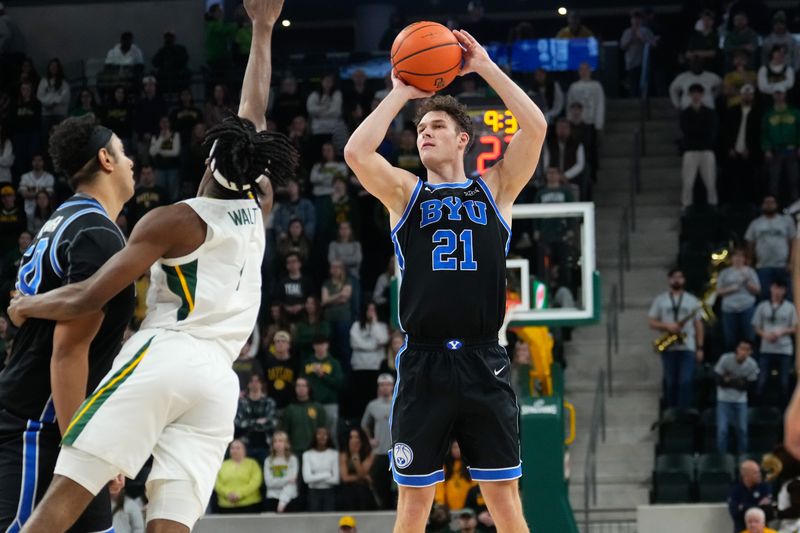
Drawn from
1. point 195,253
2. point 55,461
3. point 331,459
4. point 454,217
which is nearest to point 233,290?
point 195,253

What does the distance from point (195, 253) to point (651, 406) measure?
41.6ft

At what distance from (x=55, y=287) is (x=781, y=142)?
48.3 ft

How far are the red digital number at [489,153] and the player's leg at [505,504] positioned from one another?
253 inches

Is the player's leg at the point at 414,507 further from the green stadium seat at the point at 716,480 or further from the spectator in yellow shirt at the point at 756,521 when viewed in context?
the green stadium seat at the point at 716,480

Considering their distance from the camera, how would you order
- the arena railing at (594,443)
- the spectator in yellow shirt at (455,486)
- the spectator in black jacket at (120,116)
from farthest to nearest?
1. the spectator in black jacket at (120,116)
2. the arena railing at (594,443)
3. the spectator in yellow shirt at (455,486)

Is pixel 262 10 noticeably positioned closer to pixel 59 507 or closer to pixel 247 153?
pixel 247 153

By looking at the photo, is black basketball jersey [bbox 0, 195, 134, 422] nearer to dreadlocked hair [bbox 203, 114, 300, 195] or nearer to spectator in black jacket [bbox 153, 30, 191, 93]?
dreadlocked hair [bbox 203, 114, 300, 195]

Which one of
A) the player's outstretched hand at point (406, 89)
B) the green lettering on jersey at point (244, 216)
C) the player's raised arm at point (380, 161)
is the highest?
the player's outstretched hand at point (406, 89)

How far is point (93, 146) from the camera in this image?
5570 millimetres

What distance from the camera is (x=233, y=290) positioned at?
17.7 feet

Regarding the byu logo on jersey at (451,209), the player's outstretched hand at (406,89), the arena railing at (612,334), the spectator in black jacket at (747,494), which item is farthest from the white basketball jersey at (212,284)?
the arena railing at (612,334)

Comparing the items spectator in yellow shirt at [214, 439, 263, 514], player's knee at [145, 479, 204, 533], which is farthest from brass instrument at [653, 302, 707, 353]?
player's knee at [145, 479, 204, 533]

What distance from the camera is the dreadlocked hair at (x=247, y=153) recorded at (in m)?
5.45

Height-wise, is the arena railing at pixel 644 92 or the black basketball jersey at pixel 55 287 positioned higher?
the arena railing at pixel 644 92
